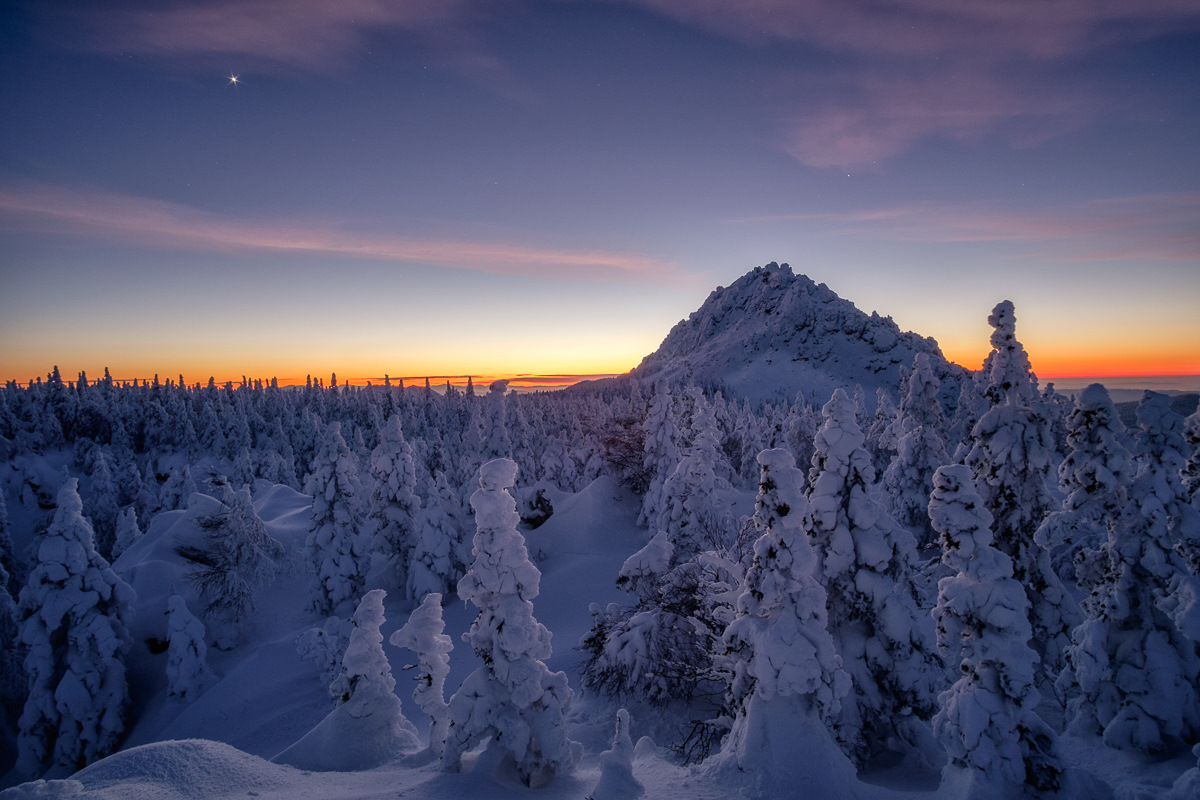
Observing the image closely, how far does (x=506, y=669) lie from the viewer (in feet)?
33.4

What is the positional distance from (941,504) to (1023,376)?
877cm

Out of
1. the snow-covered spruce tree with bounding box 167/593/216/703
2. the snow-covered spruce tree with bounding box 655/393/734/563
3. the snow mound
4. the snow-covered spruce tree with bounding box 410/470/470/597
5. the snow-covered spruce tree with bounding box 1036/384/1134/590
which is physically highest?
the snow-covered spruce tree with bounding box 1036/384/1134/590

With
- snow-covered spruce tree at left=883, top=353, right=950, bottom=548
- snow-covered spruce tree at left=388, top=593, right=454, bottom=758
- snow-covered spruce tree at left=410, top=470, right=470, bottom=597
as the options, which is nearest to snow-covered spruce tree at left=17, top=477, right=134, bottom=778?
snow-covered spruce tree at left=410, top=470, right=470, bottom=597

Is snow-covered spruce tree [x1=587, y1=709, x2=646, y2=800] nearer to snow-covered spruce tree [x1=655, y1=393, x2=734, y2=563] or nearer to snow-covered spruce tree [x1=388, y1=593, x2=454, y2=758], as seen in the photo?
Result: snow-covered spruce tree [x1=388, y1=593, x2=454, y2=758]

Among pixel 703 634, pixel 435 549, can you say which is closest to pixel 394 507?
pixel 435 549

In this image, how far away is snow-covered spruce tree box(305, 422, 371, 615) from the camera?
93.2ft

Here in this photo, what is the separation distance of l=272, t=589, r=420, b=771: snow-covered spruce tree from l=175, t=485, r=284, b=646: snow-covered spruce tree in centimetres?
1752

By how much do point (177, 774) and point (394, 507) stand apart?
2191cm

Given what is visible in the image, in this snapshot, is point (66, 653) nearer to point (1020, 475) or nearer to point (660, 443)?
point (660, 443)

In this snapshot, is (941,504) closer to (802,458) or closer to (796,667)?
(796,667)

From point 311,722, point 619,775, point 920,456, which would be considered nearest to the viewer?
point 619,775

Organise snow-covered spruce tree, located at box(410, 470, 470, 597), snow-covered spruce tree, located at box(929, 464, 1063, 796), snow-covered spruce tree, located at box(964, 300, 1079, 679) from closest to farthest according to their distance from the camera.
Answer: snow-covered spruce tree, located at box(929, 464, 1063, 796) < snow-covered spruce tree, located at box(964, 300, 1079, 679) < snow-covered spruce tree, located at box(410, 470, 470, 597)

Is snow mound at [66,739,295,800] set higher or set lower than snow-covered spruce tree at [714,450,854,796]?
lower

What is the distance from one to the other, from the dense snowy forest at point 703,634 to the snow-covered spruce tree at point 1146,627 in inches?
1.8
